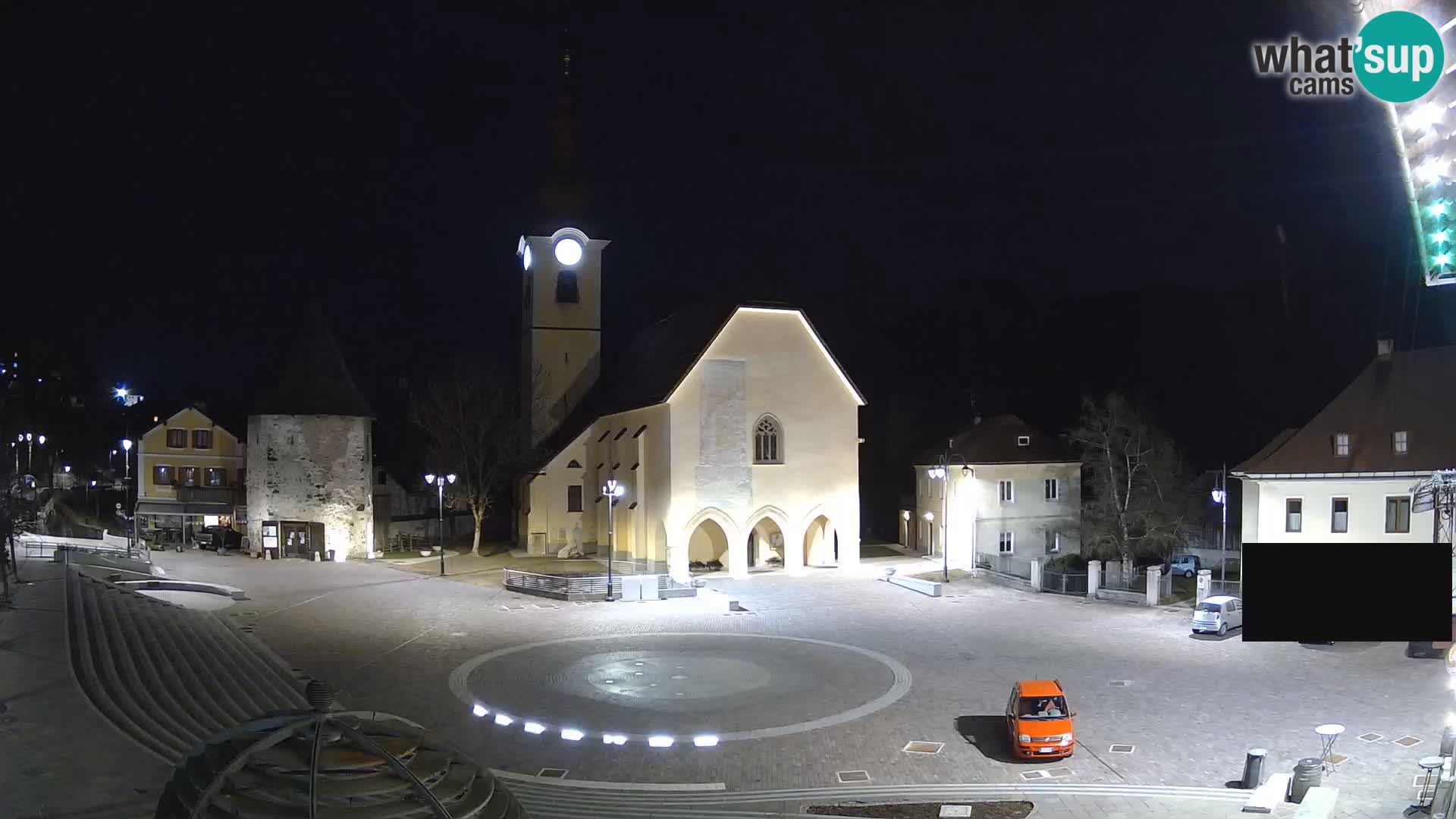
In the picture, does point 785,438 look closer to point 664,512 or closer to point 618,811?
point 664,512

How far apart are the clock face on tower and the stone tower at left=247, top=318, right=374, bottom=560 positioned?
→ 1186 centimetres

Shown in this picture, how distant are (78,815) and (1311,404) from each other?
214 ft

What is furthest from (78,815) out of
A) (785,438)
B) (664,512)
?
(785,438)

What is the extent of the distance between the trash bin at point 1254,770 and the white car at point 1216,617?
1177 centimetres

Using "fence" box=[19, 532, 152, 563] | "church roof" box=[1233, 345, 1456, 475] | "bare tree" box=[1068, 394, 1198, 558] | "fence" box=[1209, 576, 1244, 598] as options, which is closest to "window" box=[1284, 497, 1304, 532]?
"church roof" box=[1233, 345, 1456, 475]

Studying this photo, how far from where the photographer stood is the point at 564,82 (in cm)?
4975

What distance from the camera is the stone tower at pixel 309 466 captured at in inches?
1719

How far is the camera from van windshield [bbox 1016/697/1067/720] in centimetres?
1572

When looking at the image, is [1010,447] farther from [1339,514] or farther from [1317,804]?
[1317,804]

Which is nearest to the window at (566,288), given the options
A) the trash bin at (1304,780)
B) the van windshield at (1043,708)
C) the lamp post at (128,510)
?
the lamp post at (128,510)

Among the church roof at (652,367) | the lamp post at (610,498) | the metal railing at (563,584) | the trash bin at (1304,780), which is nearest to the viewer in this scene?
the trash bin at (1304,780)

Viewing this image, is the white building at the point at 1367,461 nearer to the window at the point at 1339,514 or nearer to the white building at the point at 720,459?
the window at the point at 1339,514
